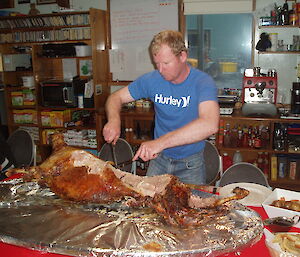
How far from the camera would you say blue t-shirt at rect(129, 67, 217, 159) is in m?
2.34

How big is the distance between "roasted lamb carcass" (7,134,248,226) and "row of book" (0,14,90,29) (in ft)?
10.4

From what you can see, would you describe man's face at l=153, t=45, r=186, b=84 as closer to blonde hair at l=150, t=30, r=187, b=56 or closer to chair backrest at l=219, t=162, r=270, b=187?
blonde hair at l=150, t=30, r=187, b=56

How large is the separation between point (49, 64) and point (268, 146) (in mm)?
3466

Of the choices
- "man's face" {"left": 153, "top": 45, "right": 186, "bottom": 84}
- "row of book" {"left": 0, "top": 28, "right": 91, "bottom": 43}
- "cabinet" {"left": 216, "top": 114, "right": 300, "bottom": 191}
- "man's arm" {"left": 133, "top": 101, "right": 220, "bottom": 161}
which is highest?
"row of book" {"left": 0, "top": 28, "right": 91, "bottom": 43}

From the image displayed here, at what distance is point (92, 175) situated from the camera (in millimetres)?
1851

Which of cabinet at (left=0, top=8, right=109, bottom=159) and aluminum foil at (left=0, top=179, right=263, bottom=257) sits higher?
cabinet at (left=0, top=8, right=109, bottom=159)

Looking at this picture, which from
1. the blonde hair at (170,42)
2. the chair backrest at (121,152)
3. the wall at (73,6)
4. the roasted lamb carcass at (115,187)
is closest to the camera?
the roasted lamb carcass at (115,187)

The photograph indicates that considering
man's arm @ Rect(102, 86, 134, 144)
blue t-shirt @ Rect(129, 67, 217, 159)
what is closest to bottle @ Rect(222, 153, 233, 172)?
blue t-shirt @ Rect(129, 67, 217, 159)

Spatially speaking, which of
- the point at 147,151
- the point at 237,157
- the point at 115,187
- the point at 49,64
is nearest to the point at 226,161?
the point at 237,157

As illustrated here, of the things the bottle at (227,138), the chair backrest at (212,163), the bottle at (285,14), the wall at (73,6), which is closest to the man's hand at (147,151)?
the chair backrest at (212,163)

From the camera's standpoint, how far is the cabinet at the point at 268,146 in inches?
162

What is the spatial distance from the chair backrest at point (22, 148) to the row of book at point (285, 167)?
288 cm

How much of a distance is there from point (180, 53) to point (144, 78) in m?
0.46

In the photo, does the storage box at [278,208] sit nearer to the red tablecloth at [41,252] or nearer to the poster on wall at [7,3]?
the red tablecloth at [41,252]
